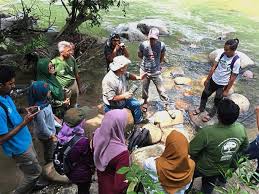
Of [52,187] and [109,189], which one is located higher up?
[109,189]

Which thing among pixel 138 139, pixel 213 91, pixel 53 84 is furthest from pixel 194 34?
pixel 53 84

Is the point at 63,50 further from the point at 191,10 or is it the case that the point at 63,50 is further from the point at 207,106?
the point at 191,10

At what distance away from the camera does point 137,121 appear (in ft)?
20.3

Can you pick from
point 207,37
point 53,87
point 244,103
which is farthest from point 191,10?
point 53,87

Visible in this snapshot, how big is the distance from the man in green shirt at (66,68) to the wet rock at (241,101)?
3746 millimetres

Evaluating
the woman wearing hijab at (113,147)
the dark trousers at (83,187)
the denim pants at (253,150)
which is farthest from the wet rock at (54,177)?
the denim pants at (253,150)

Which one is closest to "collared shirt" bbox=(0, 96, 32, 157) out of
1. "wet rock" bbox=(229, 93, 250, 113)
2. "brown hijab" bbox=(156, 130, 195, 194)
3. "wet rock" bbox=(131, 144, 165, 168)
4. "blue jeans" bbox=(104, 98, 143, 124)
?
"brown hijab" bbox=(156, 130, 195, 194)

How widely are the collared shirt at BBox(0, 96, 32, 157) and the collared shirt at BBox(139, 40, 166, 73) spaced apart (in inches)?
120

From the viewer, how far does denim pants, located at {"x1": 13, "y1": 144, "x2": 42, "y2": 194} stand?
3.80m

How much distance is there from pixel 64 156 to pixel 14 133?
0.61 meters

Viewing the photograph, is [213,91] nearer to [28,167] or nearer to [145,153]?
[145,153]

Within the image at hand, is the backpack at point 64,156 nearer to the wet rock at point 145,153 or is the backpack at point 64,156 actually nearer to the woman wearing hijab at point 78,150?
the woman wearing hijab at point 78,150

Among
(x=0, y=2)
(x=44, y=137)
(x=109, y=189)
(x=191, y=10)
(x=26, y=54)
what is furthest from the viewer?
(x=191, y=10)

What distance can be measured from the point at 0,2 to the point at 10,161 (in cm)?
1227
